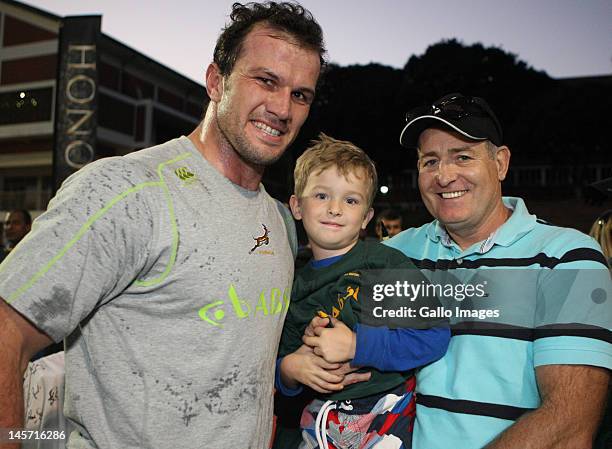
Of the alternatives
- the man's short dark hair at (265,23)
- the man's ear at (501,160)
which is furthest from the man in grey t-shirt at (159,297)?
the man's ear at (501,160)

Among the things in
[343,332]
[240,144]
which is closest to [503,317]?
[343,332]

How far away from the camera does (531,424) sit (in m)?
2.00

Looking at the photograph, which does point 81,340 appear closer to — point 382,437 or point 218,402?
point 218,402

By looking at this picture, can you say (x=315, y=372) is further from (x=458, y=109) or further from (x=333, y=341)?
(x=458, y=109)

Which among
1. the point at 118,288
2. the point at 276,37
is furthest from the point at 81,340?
the point at 276,37

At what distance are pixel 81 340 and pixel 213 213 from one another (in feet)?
2.17

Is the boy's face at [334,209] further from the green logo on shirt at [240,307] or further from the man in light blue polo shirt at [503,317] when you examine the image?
the green logo on shirt at [240,307]

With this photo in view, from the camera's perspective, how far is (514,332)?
221 cm

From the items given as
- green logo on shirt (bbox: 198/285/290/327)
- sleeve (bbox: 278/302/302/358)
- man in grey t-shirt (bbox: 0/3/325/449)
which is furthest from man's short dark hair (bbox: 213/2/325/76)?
sleeve (bbox: 278/302/302/358)

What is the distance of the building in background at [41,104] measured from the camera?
2792 cm

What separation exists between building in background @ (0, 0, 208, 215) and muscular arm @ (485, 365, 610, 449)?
2733 centimetres

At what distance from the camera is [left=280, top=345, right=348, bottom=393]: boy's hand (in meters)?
2.35

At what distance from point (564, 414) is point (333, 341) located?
3.13ft

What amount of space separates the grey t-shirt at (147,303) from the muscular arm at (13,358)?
0.15 ft
